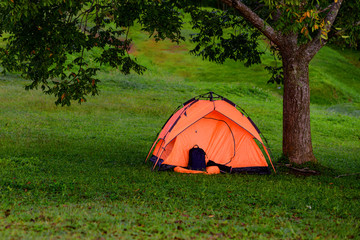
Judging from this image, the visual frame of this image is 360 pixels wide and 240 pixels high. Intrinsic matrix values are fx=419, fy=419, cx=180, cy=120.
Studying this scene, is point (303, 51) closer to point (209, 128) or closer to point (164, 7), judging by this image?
point (209, 128)

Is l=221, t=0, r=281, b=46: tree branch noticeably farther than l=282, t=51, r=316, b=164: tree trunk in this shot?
No

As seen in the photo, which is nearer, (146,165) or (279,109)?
(146,165)

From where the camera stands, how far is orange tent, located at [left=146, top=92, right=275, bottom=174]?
43.0 feet

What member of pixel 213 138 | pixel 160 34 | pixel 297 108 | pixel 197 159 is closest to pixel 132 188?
pixel 197 159

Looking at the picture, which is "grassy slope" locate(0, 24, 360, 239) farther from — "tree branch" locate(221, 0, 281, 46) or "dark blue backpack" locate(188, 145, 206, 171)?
"tree branch" locate(221, 0, 281, 46)

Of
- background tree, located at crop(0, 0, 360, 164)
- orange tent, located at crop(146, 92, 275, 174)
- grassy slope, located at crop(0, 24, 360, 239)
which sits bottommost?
grassy slope, located at crop(0, 24, 360, 239)

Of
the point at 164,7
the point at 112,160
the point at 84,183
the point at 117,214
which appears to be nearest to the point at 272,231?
the point at 117,214

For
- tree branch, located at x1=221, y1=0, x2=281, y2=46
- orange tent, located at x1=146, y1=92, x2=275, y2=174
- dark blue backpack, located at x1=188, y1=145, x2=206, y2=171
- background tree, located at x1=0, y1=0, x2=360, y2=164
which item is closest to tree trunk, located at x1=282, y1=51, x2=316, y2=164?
→ background tree, located at x1=0, y1=0, x2=360, y2=164

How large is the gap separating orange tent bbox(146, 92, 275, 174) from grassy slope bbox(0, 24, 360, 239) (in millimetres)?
933

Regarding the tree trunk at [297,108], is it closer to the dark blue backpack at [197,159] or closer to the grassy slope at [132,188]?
the grassy slope at [132,188]

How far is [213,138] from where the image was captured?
13.9 metres

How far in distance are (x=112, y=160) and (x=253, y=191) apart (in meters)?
5.65

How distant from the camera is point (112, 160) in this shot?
558 inches

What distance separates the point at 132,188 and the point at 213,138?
449 centimetres
